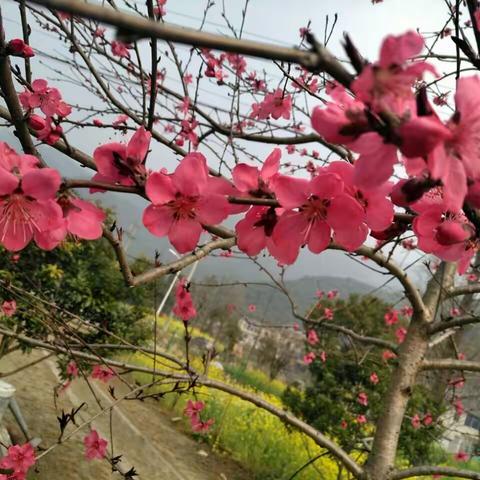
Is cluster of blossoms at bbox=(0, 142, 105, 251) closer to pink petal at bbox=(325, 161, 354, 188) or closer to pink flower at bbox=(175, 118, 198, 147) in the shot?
pink petal at bbox=(325, 161, 354, 188)

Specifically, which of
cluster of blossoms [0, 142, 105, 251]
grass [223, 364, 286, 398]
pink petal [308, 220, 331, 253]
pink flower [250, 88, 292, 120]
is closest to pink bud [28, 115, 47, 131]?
cluster of blossoms [0, 142, 105, 251]

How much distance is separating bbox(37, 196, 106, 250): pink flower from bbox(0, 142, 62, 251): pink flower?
24 mm

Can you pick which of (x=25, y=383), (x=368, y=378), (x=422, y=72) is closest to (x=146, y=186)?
(x=422, y=72)

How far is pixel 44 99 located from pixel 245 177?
119cm

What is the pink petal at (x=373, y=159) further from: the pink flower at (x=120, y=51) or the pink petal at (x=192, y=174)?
the pink flower at (x=120, y=51)

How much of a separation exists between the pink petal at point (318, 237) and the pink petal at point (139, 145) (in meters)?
0.36

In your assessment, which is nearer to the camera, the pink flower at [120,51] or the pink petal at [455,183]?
the pink petal at [455,183]

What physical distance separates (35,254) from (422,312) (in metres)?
4.97

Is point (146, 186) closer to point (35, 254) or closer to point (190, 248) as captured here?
point (190, 248)

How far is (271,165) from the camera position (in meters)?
0.86

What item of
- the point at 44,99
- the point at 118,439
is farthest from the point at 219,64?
the point at 118,439

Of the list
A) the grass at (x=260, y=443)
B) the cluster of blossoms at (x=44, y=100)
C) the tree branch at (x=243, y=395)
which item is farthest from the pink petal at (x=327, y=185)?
the grass at (x=260, y=443)

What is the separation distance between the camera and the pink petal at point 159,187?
0.82 m

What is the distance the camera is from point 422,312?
288 cm
